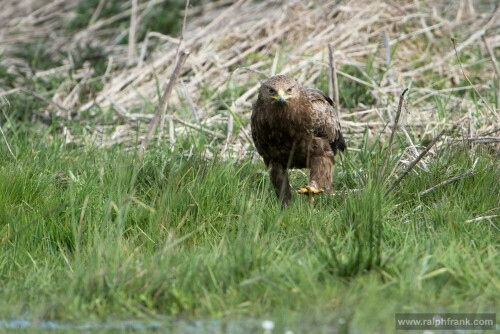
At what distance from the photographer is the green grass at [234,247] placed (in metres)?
2.94

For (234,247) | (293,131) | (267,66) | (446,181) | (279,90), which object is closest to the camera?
(234,247)

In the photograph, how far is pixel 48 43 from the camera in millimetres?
8797

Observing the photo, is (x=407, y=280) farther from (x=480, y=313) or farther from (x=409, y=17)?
(x=409, y=17)

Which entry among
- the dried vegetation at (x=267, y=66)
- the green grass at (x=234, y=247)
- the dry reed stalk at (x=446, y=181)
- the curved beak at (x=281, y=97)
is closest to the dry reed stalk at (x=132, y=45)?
the dried vegetation at (x=267, y=66)

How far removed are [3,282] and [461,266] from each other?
2.41 metres

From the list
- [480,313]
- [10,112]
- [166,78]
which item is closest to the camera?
[480,313]

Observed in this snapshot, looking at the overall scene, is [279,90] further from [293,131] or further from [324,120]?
[324,120]

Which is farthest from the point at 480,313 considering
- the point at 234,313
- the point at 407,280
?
the point at 234,313

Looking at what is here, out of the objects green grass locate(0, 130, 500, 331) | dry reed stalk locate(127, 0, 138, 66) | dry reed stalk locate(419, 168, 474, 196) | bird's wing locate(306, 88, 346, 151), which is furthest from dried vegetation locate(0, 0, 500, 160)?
green grass locate(0, 130, 500, 331)

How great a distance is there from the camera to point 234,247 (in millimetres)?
3309

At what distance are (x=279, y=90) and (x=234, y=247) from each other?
168 cm

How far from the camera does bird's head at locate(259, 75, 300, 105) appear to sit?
4624mm

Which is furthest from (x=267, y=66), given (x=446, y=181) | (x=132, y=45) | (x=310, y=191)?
(x=446, y=181)

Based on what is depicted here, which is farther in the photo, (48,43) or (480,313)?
(48,43)
